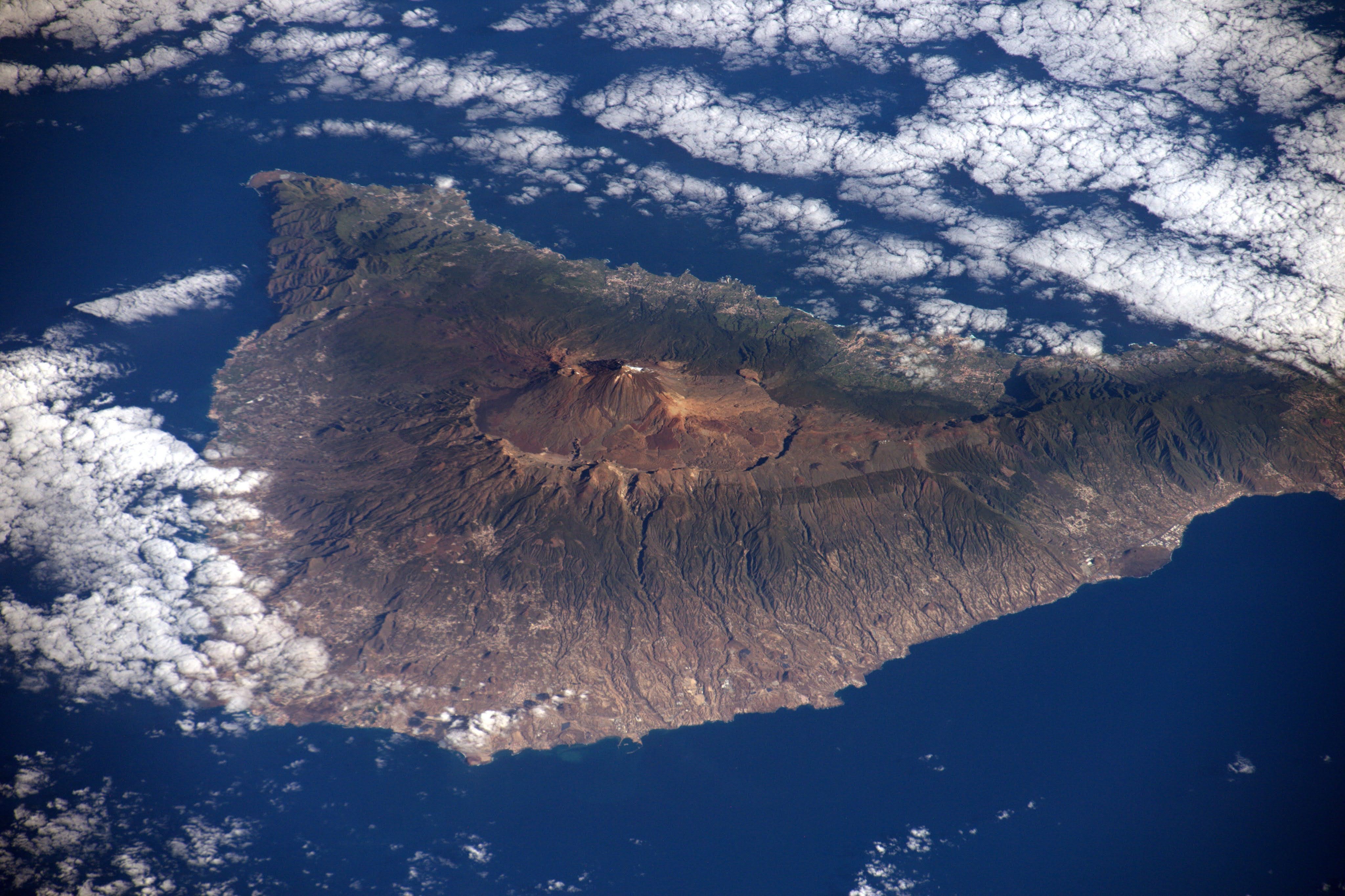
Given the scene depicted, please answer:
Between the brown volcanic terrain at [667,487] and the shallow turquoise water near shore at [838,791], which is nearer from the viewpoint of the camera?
the shallow turquoise water near shore at [838,791]

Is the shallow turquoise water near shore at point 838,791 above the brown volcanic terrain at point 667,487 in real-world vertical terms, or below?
below

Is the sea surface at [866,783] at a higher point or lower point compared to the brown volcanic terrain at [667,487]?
lower

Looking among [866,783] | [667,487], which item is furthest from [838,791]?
[667,487]

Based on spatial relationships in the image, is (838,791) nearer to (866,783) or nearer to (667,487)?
(866,783)

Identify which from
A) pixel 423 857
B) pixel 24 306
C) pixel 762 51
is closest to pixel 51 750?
pixel 423 857

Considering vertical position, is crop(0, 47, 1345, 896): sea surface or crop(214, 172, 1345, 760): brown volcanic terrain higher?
crop(214, 172, 1345, 760): brown volcanic terrain
